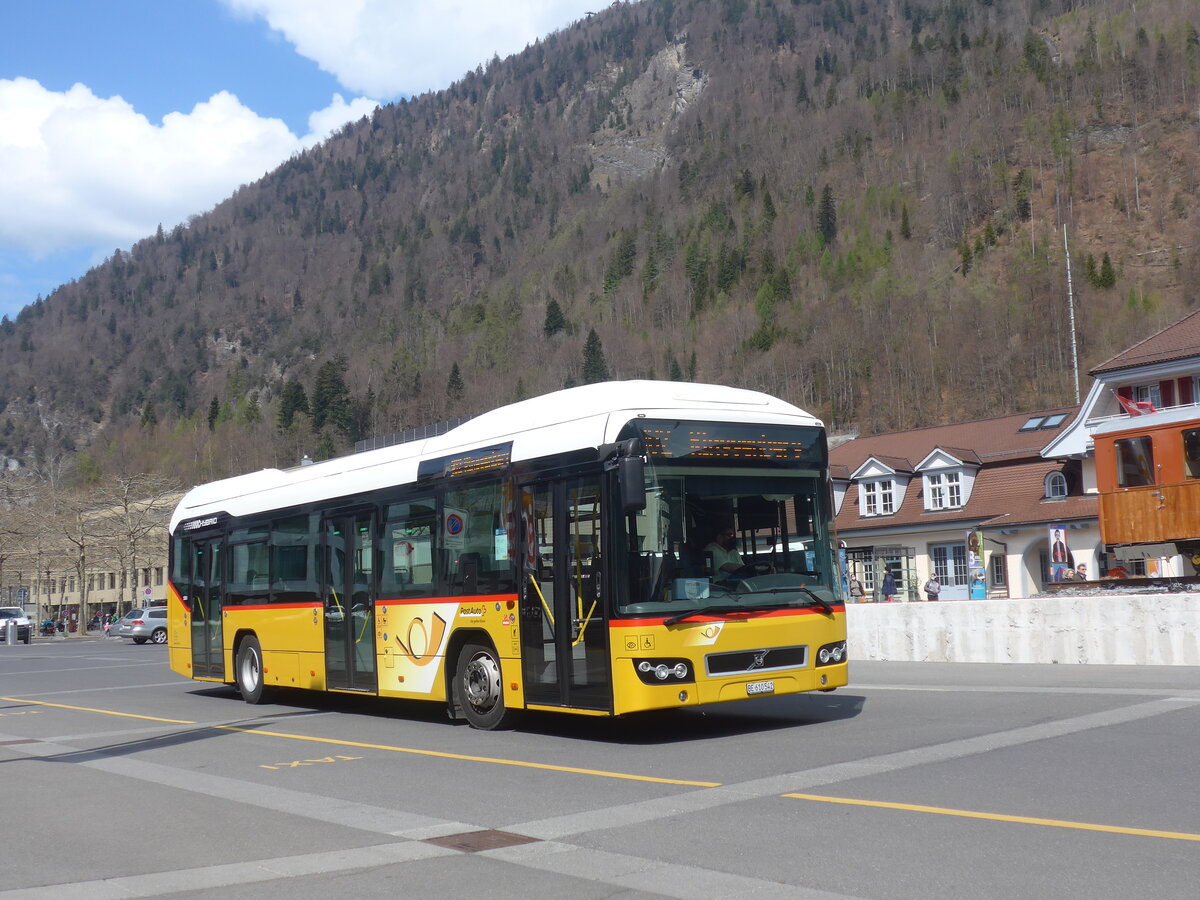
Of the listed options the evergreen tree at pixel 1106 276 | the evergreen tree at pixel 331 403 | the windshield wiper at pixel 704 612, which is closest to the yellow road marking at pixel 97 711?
the windshield wiper at pixel 704 612

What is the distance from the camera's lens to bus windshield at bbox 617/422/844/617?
10719mm

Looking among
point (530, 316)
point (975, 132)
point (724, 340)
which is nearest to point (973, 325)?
point (724, 340)

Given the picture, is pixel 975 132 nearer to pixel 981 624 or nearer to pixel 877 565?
pixel 877 565

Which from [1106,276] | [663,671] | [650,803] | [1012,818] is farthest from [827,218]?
[1012,818]

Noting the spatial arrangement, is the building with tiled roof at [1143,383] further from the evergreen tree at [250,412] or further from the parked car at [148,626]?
the evergreen tree at [250,412]

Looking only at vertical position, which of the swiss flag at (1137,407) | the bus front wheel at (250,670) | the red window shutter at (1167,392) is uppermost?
the red window shutter at (1167,392)

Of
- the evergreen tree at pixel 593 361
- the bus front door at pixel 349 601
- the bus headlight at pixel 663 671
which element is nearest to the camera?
the bus headlight at pixel 663 671

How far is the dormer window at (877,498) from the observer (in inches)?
2064

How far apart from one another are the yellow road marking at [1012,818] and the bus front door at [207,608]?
12.7 m

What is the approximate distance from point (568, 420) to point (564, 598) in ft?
5.59

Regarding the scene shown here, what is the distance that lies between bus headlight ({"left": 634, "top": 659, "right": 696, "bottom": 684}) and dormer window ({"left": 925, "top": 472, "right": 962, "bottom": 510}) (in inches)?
1630

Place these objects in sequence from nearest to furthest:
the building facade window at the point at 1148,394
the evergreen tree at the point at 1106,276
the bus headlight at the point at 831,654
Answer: the bus headlight at the point at 831,654 < the building facade window at the point at 1148,394 < the evergreen tree at the point at 1106,276

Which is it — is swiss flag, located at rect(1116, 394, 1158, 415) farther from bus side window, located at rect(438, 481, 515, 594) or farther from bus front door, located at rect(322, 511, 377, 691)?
bus side window, located at rect(438, 481, 515, 594)

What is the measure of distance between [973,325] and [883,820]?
103157 millimetres
